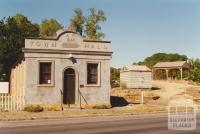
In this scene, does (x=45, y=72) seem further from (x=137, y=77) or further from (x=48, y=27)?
(x=48, y=27)

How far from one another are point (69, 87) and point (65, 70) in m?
1.33

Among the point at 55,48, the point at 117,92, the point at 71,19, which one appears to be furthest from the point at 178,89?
the point at 71,19

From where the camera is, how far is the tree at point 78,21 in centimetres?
6894

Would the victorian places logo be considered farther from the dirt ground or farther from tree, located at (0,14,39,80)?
tree, located at (0,14,39,80)

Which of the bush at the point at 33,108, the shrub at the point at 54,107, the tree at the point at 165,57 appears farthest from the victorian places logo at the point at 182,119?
the tree at the point at 165,57

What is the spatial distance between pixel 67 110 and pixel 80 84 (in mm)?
2685

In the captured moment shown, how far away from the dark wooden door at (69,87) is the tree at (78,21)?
4059 cm

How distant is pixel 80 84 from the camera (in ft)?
94.1

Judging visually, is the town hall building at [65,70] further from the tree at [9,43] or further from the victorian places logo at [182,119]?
the tree at [9,43]

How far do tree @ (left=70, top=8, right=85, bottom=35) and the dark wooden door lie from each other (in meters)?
40.6

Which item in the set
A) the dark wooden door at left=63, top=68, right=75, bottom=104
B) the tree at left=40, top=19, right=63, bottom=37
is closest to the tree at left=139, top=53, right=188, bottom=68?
the tree at left=40, top=19, right=63, bottom=37

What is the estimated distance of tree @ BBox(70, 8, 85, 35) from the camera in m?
68.9

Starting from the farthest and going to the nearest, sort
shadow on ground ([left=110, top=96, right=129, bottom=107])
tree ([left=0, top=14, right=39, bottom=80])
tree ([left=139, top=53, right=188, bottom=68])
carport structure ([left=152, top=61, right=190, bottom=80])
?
tree ([left=139, top=53, right=188, bottom=68]) → carport structure ([left=152, top=61, right=190, bottom=80]) → tree ([left=0, top=14, right=39, bottom=80]) → shadow on ground ([left=110, top=96, right=129, bottom=107])

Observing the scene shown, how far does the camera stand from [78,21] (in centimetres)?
6900
